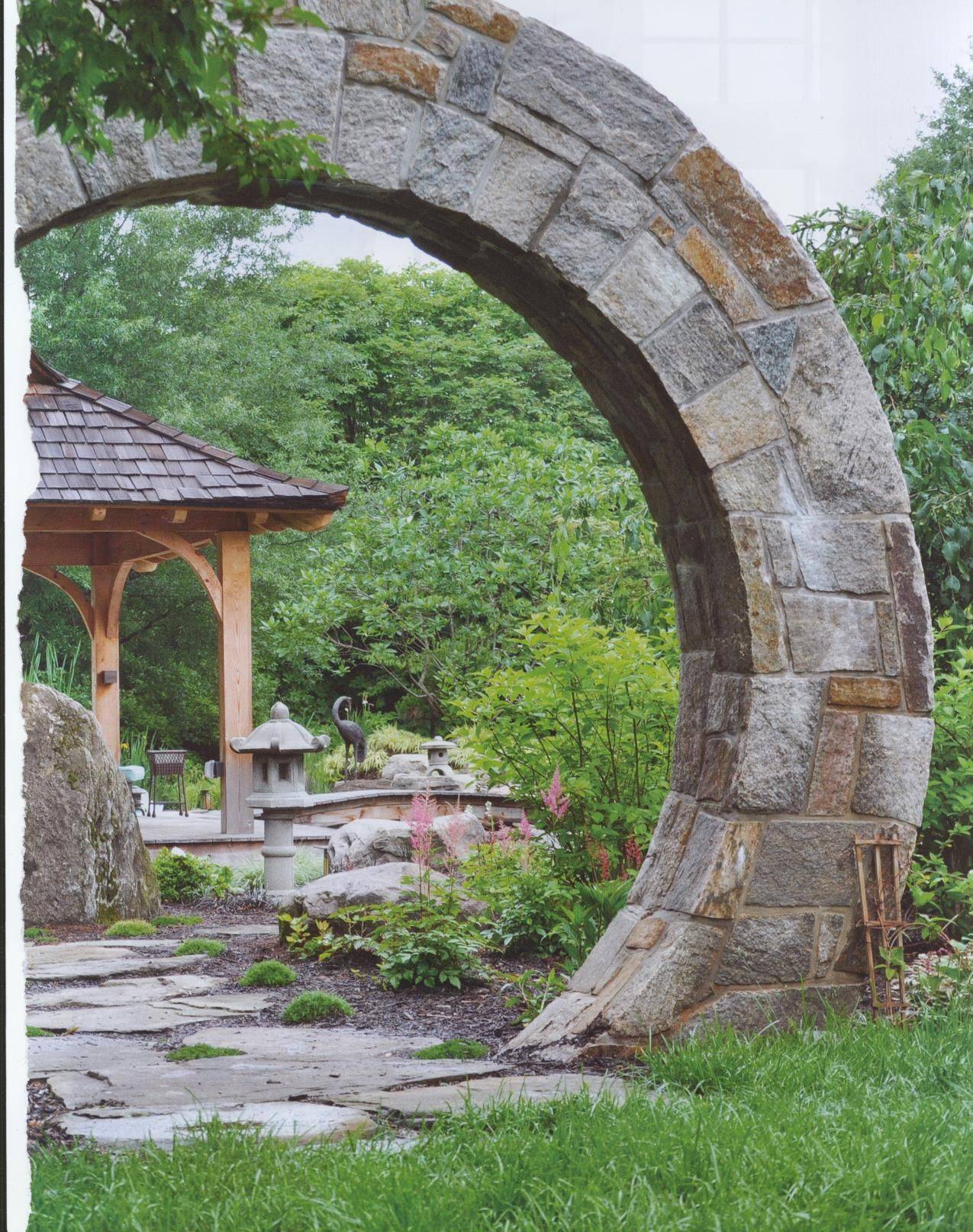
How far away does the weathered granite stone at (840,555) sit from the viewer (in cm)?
376

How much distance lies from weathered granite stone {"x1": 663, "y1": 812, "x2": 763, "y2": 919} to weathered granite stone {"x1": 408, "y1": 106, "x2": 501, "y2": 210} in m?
1.86

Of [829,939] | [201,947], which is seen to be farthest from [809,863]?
[201,947]

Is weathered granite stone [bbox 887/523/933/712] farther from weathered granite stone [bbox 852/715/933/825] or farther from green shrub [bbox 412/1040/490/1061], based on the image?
green shrub [bbox 412/1040/490/1061]

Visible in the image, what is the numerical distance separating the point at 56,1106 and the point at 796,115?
3050 millimetres

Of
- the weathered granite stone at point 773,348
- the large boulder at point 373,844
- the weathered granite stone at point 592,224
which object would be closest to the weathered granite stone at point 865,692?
the weathered granite stone at point 773,348

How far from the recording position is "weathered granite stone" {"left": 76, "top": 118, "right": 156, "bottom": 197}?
310cm

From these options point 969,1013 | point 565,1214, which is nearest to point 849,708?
point 969,1013

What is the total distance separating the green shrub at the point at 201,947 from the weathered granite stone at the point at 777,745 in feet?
11.0

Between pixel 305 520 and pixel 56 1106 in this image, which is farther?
pixel 305 520

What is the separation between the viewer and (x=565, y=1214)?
81.3 inches

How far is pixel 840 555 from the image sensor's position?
3771 millimetres

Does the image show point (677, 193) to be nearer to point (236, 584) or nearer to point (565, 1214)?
point (565, 1214)

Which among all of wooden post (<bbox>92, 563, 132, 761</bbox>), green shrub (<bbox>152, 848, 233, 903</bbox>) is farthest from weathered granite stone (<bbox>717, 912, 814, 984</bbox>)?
wooden post (<bbox>92, 563, 132, 761</bbox>)

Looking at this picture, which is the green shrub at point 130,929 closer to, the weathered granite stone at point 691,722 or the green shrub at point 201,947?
the green shrub at point 201,947
